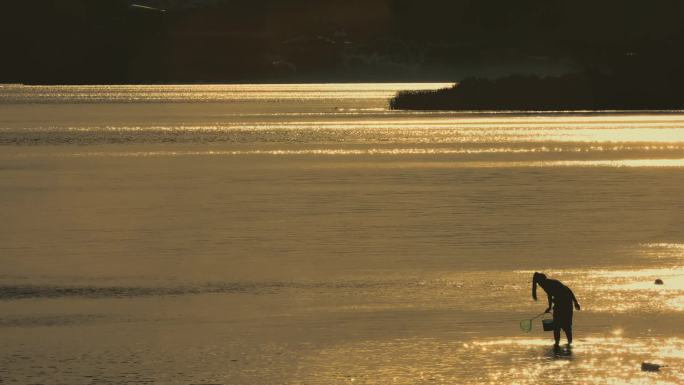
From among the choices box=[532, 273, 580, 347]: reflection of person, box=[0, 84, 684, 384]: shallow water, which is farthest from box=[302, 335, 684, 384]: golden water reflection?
box=[532, 273, 580, 347]: reflection of person

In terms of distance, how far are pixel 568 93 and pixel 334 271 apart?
430 feet

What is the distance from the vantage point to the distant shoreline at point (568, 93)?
496ft

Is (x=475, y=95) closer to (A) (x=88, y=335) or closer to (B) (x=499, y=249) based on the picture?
(B) (x=499, y=249)

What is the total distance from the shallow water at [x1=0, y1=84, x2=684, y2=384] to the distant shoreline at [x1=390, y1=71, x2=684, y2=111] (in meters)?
78.5

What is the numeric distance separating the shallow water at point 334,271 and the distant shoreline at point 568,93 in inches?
3089

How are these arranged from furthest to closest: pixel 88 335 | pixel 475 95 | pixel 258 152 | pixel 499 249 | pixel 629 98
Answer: pixel 475 95 → pixel 629 98 → pixel 258 152 → pixel 499 249 → pixel 88 335

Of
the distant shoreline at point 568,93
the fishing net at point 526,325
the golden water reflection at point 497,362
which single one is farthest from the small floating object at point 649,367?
the distant shoreline at point 568,93

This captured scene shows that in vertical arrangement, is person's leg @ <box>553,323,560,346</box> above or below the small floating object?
above

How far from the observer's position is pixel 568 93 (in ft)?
525

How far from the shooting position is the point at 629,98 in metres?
154

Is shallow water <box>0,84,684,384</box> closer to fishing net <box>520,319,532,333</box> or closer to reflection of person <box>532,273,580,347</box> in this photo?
fishing net <box>520,319,532,333</box>

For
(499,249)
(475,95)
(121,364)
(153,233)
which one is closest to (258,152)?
(153,233)

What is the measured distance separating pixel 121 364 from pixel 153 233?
1889 cm

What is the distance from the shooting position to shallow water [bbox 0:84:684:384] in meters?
21.8
